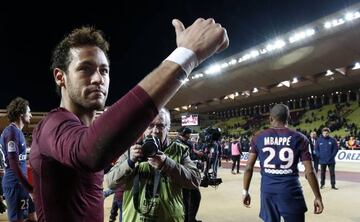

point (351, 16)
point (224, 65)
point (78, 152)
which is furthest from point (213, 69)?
point (78, 152)

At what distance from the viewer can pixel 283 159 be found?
4621 millimetres

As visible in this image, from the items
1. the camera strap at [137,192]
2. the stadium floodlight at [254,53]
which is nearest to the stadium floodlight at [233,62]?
the stadium floodlight at [254,53]

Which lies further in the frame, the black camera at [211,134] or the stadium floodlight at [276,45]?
the stadium floodlight at [276,45]

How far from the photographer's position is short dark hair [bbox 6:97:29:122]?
4.92 m

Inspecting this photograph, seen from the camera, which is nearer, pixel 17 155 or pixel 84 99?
pixel 84 99

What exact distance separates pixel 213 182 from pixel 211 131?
0.97 m

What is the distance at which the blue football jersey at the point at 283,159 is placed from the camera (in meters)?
4.55

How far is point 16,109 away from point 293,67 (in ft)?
86.2

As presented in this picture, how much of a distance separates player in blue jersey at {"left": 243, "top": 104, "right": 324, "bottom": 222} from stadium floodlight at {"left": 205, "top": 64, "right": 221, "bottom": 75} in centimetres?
2974

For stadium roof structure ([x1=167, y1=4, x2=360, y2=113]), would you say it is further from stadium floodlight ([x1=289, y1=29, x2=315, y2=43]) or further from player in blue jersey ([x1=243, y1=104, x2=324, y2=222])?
player in blue jersey ([x1=243, y1=104, x2=324, y2=222])

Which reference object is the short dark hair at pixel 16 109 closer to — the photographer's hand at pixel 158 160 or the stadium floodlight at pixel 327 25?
the photographer's hand at pixel 158 160

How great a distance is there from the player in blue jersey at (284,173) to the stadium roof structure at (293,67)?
66.6 feet

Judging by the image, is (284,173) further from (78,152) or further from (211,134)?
(78,152)

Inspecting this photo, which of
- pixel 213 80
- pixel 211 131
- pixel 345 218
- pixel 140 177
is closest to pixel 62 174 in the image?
pixel 140 177
